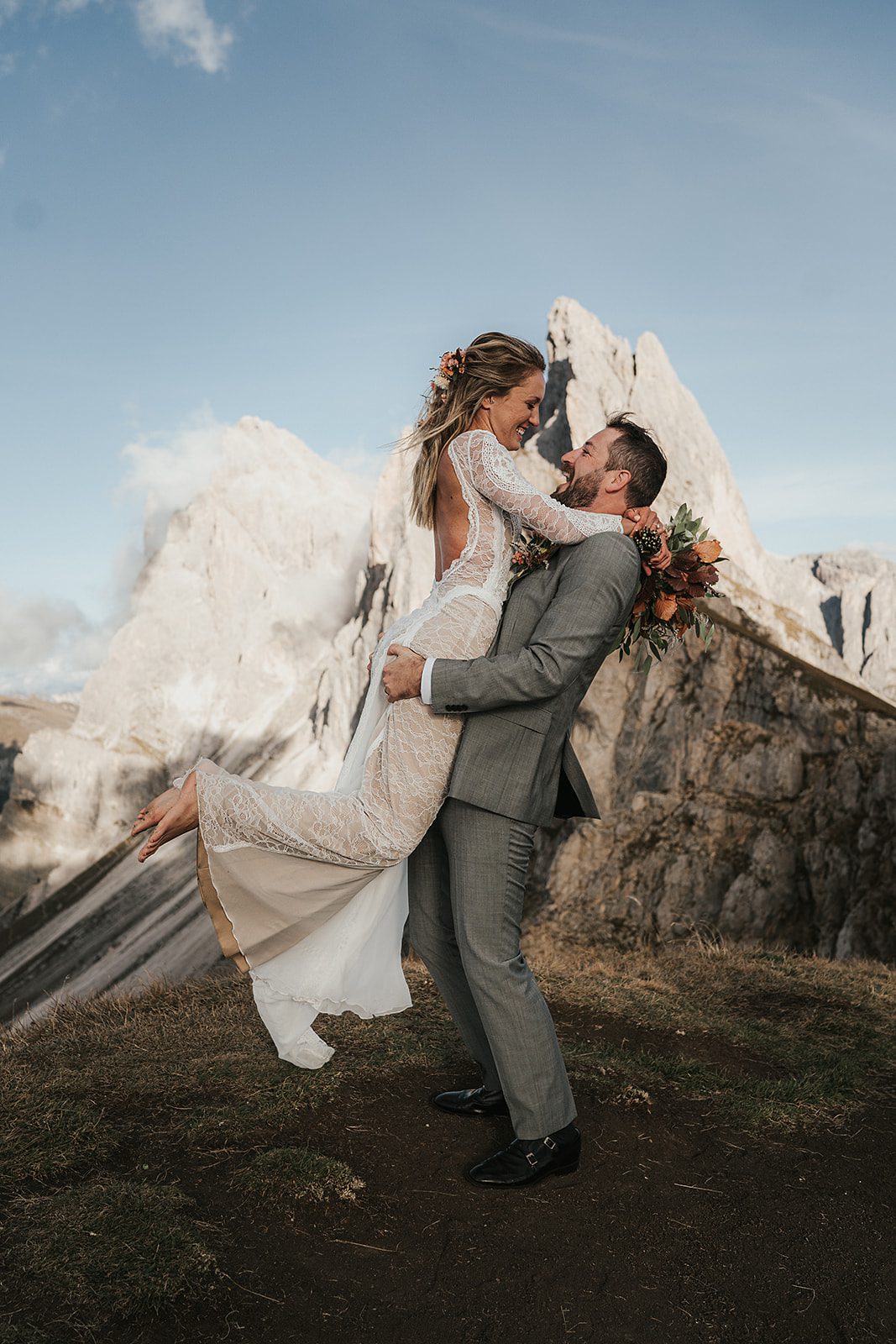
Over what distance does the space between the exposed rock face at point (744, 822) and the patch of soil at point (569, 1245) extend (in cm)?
2216

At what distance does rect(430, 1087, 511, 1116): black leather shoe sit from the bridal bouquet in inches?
92.8

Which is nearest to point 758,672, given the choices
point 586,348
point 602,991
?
point 602,991

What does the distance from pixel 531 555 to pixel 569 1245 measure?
9.57ft

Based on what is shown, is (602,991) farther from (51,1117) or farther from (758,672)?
(758,672)

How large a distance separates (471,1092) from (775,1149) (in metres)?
1.51

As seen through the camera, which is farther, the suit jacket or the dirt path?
the suit jacket

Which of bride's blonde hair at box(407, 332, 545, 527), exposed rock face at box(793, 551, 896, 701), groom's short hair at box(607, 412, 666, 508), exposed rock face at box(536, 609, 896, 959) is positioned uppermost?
exposed rock face at box(793, 551, 896, 701)

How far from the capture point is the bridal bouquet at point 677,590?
15.2ft

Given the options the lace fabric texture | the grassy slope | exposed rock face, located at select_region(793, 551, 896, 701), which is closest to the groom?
the lace fabric texture

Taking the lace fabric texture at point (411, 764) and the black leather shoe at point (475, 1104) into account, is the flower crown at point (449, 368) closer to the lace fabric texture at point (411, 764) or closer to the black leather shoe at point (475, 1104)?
the lace fabric texture at point (411, 764)

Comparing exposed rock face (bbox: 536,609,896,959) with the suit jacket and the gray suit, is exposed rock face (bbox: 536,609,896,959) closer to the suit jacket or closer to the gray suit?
the gray suit

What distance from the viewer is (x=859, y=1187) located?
4.20 m

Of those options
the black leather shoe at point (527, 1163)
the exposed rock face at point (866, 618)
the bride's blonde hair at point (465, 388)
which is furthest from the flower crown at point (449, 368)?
the exposed rock face at point (866, 618)

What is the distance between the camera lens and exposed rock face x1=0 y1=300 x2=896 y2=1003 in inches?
1154
